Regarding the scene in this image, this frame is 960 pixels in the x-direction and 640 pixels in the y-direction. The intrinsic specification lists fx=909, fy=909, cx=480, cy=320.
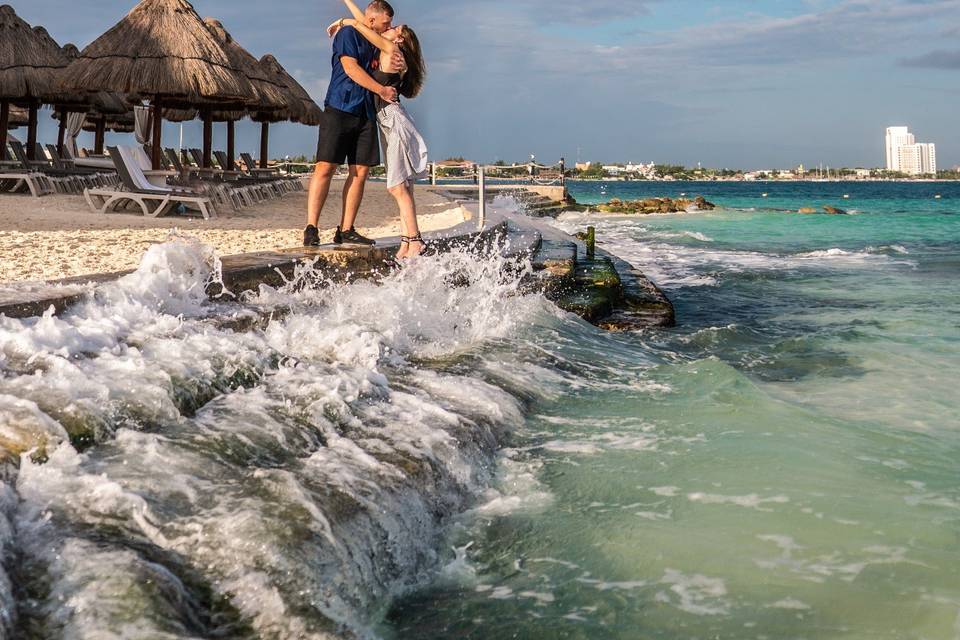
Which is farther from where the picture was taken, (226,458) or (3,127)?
(3,127)

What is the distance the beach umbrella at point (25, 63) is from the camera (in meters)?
20.2

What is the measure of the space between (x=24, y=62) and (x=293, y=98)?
649 centimetres

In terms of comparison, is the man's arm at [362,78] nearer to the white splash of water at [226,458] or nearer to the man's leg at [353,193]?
the man's leg at [353,193]

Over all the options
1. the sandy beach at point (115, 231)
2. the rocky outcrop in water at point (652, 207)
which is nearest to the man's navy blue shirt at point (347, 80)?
the sandy beach at point (115, 231)

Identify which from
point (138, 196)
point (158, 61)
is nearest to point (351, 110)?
point (138, 196)

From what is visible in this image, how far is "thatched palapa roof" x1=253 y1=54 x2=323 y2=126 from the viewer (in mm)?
24609

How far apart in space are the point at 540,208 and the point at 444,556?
79.3 feet

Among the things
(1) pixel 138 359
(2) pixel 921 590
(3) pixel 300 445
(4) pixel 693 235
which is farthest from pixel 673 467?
(4) pixel 693 235

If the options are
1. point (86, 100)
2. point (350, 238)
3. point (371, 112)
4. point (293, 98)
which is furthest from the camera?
point (293, 98)

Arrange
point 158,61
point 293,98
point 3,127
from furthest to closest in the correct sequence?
point 293,98 → point 3,127 → point 158,61

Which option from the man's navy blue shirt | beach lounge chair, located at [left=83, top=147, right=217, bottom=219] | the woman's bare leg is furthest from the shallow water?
beach lounge chair, located at [left=83, top=147, right=217, bottom=219]

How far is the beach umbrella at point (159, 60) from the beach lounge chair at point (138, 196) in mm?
1609

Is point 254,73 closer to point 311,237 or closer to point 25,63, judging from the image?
point 25,63

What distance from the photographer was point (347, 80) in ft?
22.0
